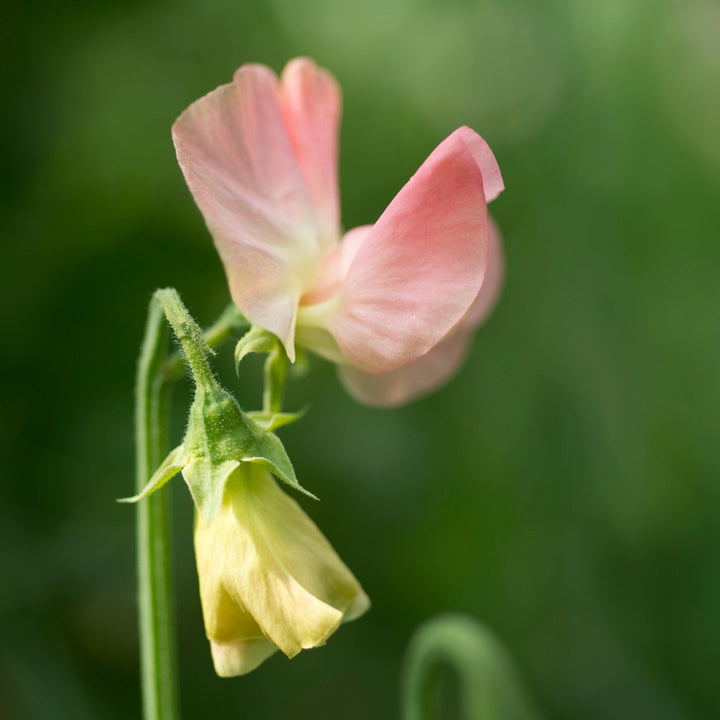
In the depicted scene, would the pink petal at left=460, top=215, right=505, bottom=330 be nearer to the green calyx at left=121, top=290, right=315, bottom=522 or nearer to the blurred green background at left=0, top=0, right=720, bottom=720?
the green calyx at left=121, top=290, right=315, bottom=522

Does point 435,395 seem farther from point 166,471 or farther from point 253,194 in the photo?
point 166,471

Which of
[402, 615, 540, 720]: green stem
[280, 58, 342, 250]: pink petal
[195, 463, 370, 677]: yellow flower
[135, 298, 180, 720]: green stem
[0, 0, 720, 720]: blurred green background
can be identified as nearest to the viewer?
[195, 463, 370, 677]: yellow flower

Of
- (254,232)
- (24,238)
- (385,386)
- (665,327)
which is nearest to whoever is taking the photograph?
(254,232)

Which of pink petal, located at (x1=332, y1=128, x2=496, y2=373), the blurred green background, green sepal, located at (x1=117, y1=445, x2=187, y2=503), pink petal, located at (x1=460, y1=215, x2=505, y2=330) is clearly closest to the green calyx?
green sepal, located at (x1=117, y1=445, x2=187, y2=503)

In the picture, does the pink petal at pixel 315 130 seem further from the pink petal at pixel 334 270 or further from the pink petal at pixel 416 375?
the pink petal at pixel 416 375

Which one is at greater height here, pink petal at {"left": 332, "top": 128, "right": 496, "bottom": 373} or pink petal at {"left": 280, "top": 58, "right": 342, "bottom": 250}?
pink petal at {"left": 280, "top": 58, "right": 342, "bottom": 250}

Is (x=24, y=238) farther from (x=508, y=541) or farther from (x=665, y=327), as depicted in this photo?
(x=665, y=327)

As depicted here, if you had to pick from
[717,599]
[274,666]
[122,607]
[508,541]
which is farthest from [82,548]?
[717,599]
